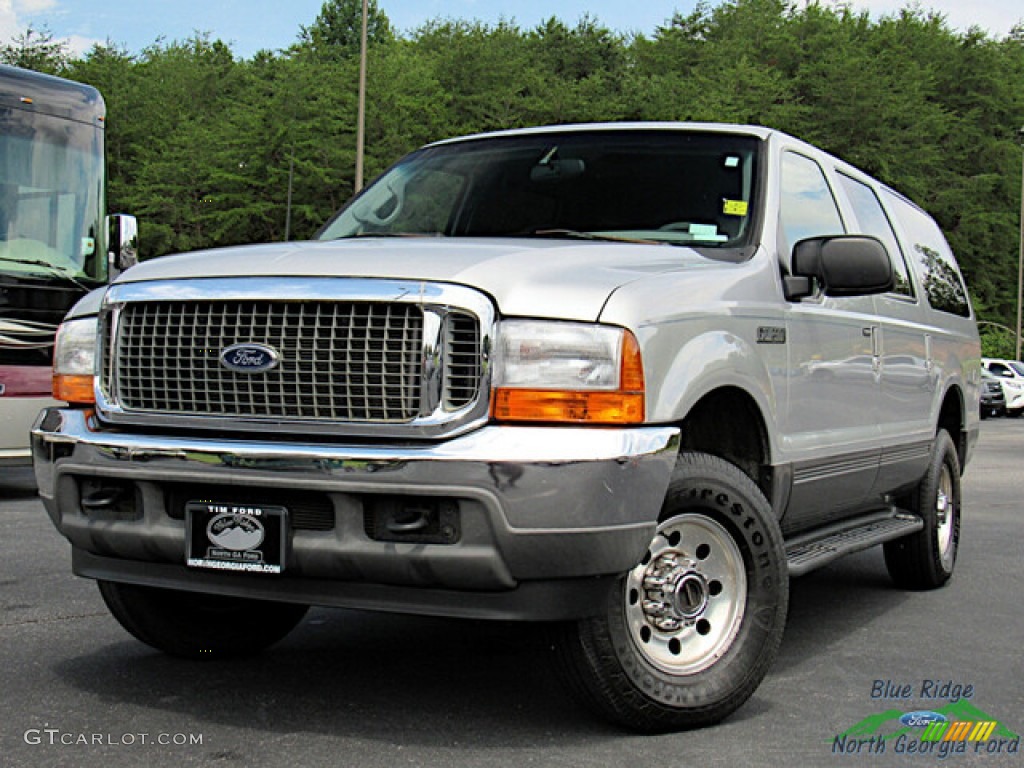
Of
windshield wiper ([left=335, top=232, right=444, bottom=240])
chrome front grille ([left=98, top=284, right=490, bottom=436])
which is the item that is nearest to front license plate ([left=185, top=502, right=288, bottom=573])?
chrome front grille ([left=98, top=284, right=490, bottom=436])

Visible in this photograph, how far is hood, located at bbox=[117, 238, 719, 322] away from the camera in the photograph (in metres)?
3.71

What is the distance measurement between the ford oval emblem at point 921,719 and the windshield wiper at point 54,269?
8.10 metres

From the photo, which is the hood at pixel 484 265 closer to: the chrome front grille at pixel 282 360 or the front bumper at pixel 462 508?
the chrome front grille at pixel 282 360

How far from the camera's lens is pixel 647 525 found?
373 centimetres

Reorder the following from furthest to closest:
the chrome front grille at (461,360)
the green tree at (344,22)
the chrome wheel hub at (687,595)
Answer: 1. the green tree at (344,22)
2. the chrome wheel hub at (687,595)
3. the chrome front grille at (461,360)

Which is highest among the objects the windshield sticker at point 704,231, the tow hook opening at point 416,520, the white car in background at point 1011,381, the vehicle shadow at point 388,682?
the windshield sticker at point 704,231

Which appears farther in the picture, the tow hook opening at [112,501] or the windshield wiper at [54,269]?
the windshield wiper at [54,269]

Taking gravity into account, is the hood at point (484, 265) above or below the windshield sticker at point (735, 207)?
below

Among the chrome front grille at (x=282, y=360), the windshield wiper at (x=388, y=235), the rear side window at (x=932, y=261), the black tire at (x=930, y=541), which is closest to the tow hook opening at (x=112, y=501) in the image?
the chrome front grille at (x=282, y=360)

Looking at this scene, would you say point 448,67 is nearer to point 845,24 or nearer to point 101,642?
point 845,24

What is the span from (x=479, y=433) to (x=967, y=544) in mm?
5825

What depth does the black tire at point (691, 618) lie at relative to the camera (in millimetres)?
3814

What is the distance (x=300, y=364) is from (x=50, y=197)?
7.94 meters

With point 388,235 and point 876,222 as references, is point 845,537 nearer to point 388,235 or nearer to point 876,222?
point 876,222
